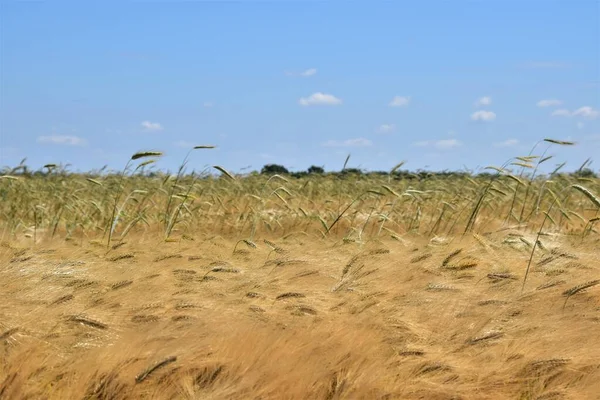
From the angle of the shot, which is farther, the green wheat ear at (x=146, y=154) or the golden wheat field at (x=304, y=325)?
the green wheat ear at (x=146, y=154)

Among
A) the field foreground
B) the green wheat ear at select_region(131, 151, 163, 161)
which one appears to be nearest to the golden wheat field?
the field foreground

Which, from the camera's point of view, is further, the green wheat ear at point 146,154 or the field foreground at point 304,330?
the green wheat ear at point 146,154

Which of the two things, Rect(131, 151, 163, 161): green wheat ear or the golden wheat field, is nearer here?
the golden wheat field

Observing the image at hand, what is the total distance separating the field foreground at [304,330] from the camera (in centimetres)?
235

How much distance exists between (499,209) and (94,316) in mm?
6417

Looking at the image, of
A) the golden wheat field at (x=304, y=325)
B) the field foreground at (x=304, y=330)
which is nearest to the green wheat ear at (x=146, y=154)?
the golden wheat field at (x=304, y=325)

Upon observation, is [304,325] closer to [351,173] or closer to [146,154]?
[146,154]

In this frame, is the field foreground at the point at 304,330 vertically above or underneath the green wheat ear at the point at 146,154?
underneath

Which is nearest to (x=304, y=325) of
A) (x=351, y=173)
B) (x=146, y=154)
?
(x=146, y=154)

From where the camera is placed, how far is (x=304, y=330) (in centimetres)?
255

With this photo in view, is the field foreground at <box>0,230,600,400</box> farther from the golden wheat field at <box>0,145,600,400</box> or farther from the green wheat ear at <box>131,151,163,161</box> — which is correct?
the green wheat ear at <box>131,151,163,161</box>

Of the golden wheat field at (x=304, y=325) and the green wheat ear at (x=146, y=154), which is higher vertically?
the green wheat ear at (x=146, y=154)

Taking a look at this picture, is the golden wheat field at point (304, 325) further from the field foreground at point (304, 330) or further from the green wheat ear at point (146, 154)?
the green wheat ear at point (146, 154)

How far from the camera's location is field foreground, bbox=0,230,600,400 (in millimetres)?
2346
